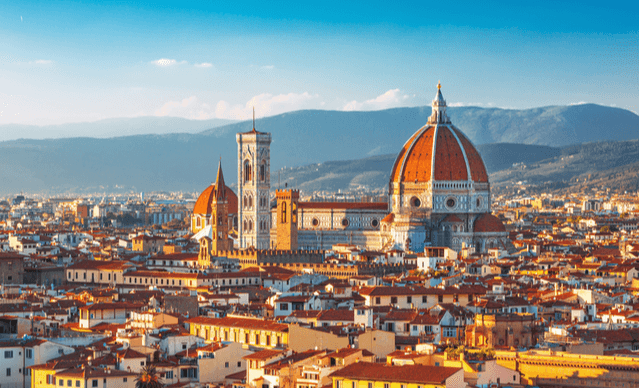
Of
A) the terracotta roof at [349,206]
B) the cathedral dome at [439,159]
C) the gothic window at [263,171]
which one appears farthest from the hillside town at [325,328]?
the gothic window at [263,171]

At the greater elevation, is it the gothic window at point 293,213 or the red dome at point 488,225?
the gothic window at point 293,213

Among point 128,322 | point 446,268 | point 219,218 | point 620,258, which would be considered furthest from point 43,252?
point 128,322

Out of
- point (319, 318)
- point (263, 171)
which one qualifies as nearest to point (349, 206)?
point (263, 171)

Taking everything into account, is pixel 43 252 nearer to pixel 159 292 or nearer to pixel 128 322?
pixel 159 292

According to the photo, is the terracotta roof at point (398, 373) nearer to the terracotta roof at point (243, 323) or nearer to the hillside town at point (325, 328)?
the hillside town at point (325, 328)

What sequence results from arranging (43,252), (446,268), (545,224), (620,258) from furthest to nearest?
1. (545,224)
2. (43,252)
3. (620,258)
4. (446,268)

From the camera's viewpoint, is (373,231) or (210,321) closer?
(210,321)

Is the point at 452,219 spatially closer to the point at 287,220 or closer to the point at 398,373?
the point at 287,220
